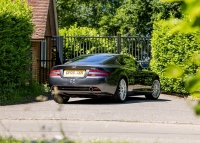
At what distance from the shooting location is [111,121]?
1068cm

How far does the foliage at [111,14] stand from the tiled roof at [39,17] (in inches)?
377

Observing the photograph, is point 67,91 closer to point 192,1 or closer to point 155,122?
point 155,122

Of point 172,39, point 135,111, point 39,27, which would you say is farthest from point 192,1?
point 39,27

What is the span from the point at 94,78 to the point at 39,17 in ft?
37.0

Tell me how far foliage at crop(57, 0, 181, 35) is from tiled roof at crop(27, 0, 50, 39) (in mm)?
9564

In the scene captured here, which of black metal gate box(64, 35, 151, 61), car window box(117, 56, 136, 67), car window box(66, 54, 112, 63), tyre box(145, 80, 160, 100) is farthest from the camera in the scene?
black metal gate box(64, 35, 151, 61)

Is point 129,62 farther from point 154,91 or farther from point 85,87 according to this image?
point 85,87

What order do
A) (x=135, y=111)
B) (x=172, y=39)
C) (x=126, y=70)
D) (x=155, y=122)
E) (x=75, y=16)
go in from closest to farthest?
(x=155, y=122), (x=135, y=111), (x=126, y=70), (x=172, y=39), (x=75, y=16)

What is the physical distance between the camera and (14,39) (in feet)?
54.2

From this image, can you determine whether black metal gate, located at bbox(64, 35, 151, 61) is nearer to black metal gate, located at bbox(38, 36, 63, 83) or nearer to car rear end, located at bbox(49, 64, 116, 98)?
black metal gate, located at bbox(38, 36, 63, 83)

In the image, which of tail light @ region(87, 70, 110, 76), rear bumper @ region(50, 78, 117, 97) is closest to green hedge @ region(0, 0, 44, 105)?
rear bumper @ region(50, 78, 117, 97)

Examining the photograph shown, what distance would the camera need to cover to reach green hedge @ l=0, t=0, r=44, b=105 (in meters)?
16.0

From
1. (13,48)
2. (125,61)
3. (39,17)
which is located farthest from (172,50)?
(39,17)

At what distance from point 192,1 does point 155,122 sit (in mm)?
8887
